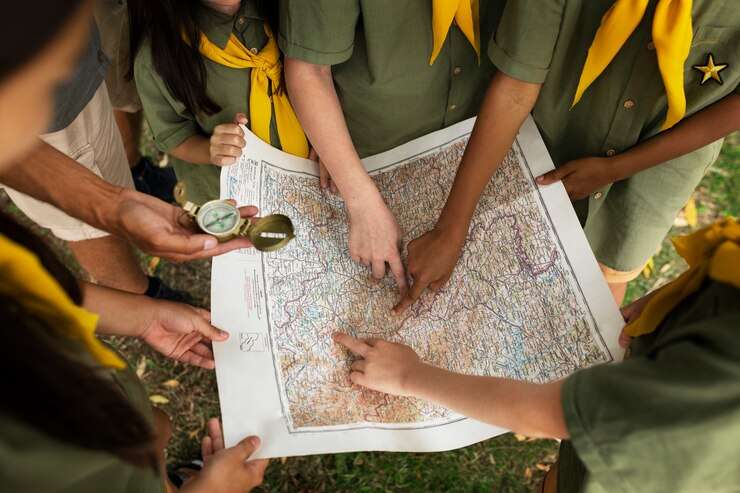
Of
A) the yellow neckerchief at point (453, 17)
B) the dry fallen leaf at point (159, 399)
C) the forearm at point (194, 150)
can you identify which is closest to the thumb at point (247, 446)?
the forearm at point (194, 150)

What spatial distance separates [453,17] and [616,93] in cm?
41

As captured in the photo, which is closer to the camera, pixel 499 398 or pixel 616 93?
pixel 499 398

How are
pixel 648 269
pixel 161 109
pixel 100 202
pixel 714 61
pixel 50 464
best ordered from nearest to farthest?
pixel 50 464 < pixel 714 61 < pixel 100 202 < pixel 161 109 < pixel 648 269

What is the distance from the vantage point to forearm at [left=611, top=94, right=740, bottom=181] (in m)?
1.30

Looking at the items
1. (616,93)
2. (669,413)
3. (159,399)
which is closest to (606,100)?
(616,93)

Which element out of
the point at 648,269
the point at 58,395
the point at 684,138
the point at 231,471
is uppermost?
the point at 58,395

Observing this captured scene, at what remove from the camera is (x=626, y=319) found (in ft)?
3.95

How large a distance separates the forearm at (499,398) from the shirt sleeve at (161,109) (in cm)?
95

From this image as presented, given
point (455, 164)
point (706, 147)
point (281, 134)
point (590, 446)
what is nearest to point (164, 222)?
point (281, 134)

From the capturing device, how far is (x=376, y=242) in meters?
1.39

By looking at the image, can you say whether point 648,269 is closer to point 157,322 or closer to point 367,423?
point 367,423

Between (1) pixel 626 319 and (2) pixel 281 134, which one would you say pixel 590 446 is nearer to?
(1) pixel 626 319

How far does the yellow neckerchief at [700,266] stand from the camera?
78cm

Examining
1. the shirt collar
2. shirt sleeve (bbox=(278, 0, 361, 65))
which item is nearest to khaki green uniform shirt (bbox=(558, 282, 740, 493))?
shirt sleeve (bbox=(278, 0, 361, 65))
